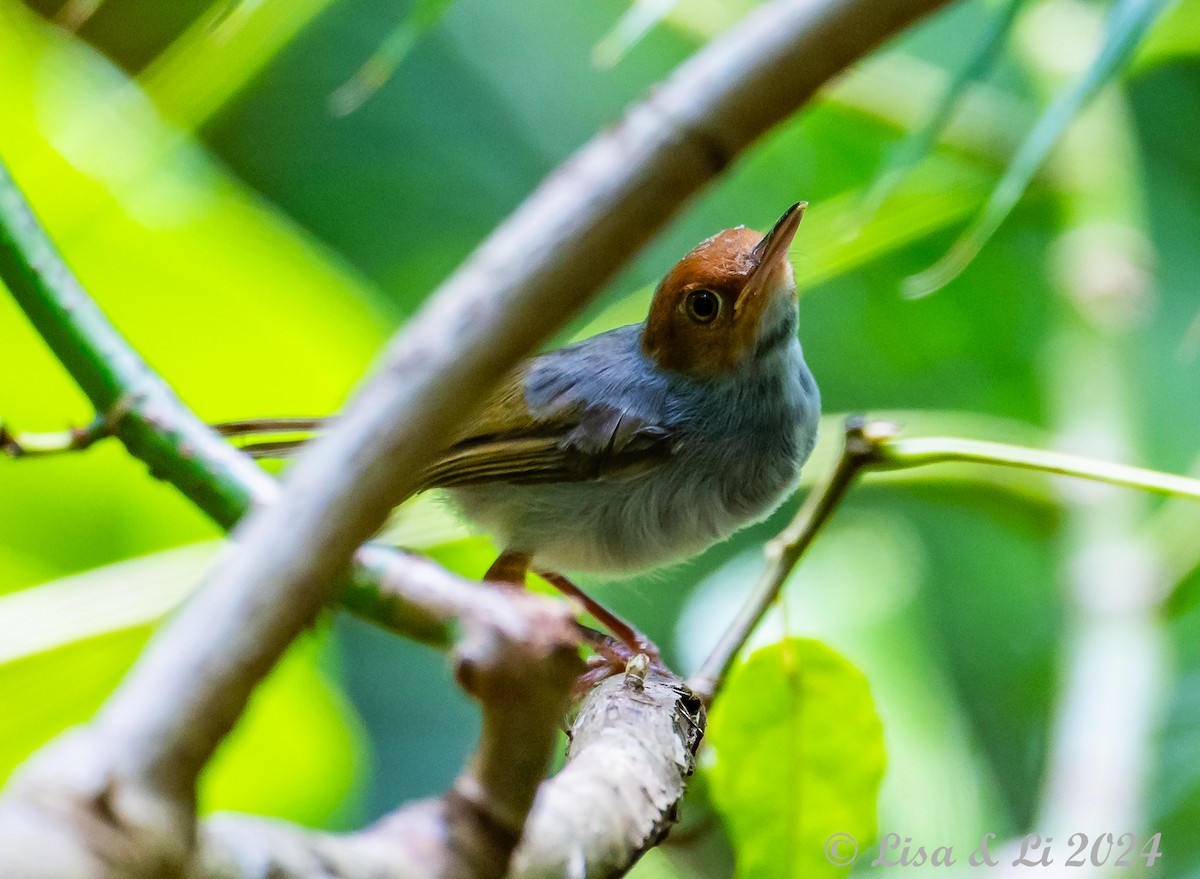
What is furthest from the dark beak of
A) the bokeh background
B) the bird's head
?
the bokeh background

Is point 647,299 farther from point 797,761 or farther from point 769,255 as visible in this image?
point 797,761

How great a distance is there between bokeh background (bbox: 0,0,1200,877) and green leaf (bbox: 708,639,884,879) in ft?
1.21

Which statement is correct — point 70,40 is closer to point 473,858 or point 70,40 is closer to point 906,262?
point 906,262

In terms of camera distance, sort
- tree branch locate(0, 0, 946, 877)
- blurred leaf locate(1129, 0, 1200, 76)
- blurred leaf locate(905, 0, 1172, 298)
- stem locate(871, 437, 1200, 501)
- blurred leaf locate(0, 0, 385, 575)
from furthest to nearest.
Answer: blurred leaf locate(1129, 0, 1200, 76), blurred leaf locate(0, 0, 385, 575), stem locate(871, 437, 1200, 501), blurred leaf locate(905, 0, 1172, 298), tree branch locate(0, 0, 946, 877)

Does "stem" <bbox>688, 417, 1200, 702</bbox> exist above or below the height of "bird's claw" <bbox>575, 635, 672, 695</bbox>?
above

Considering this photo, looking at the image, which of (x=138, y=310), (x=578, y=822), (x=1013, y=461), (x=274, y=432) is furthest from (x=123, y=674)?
(x=1013, y=461)

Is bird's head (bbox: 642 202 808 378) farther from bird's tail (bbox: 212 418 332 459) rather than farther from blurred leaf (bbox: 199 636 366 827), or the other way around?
blurred leaf (bbox: 199 636 366 827)

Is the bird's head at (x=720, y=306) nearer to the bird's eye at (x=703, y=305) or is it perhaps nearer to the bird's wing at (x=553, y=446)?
the bird's eye at (x=703, y=305)

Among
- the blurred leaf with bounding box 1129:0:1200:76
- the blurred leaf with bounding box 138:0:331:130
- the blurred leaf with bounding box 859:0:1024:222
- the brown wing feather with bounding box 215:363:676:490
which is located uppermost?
the blurred leaf with bounding box 1129:0:1200:76

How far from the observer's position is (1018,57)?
3469 mm

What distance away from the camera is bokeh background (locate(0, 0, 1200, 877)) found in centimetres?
229

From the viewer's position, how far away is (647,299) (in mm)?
2598

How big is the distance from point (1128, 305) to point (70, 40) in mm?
3396

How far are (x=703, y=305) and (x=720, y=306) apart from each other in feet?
0.12
